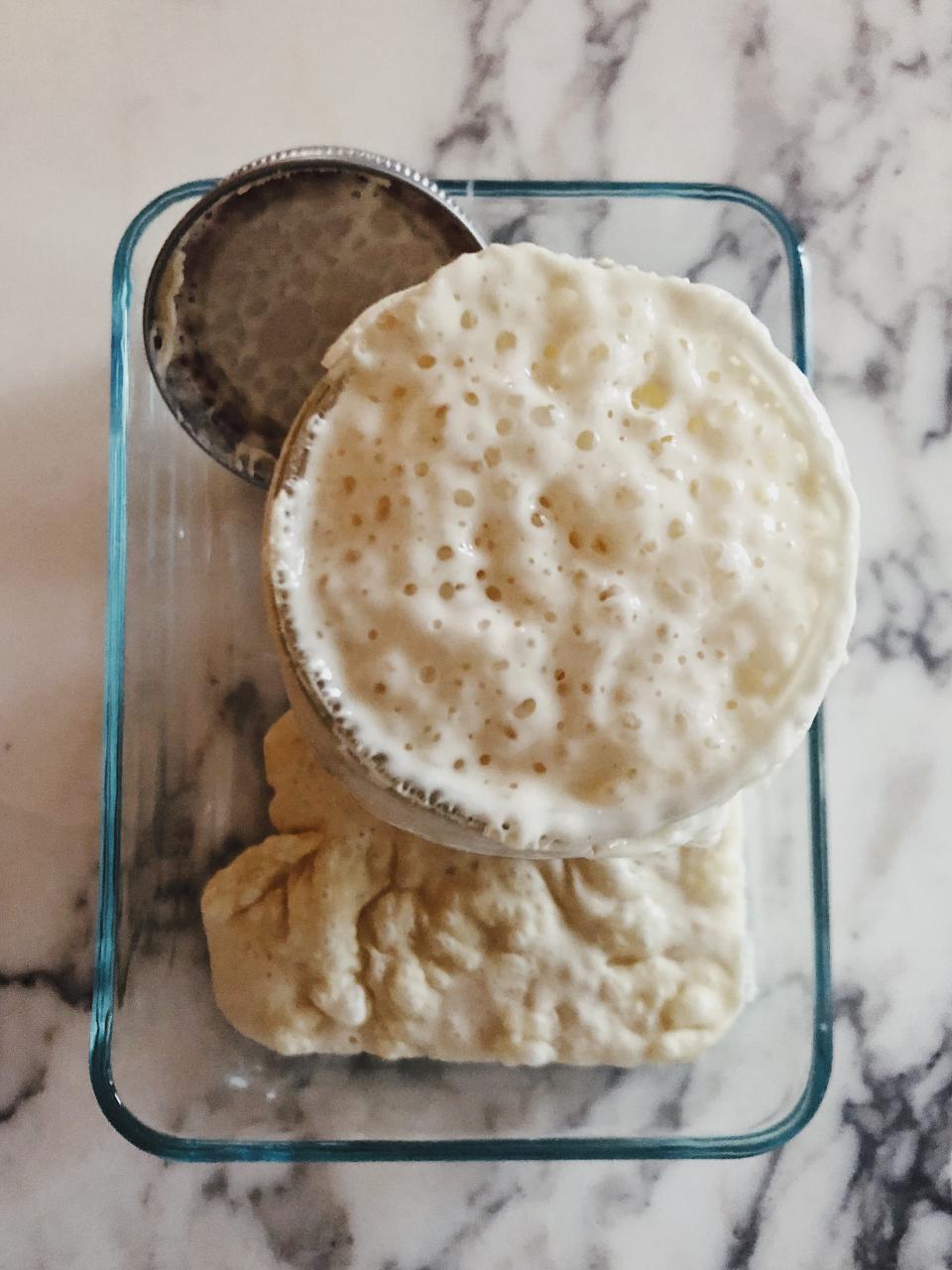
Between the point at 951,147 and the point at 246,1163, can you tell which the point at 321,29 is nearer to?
the point at 951,147

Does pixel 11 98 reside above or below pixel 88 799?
above

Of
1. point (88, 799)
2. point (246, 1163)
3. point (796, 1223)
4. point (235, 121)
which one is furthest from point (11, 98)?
point (796, 1223)

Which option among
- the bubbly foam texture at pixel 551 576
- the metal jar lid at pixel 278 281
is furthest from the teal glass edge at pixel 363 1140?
the bubbly foam texture at pixel 551 576

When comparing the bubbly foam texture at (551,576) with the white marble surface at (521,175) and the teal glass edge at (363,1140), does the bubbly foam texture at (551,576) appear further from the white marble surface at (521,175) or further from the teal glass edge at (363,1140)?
the white marble surface at (521,175)

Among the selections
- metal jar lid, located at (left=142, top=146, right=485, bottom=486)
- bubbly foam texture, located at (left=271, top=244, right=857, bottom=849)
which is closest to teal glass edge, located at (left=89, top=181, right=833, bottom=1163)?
metal jar lid, located at (left=142, top=146, right=485, bottom=486)

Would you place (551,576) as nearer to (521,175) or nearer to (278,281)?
(278,281)
